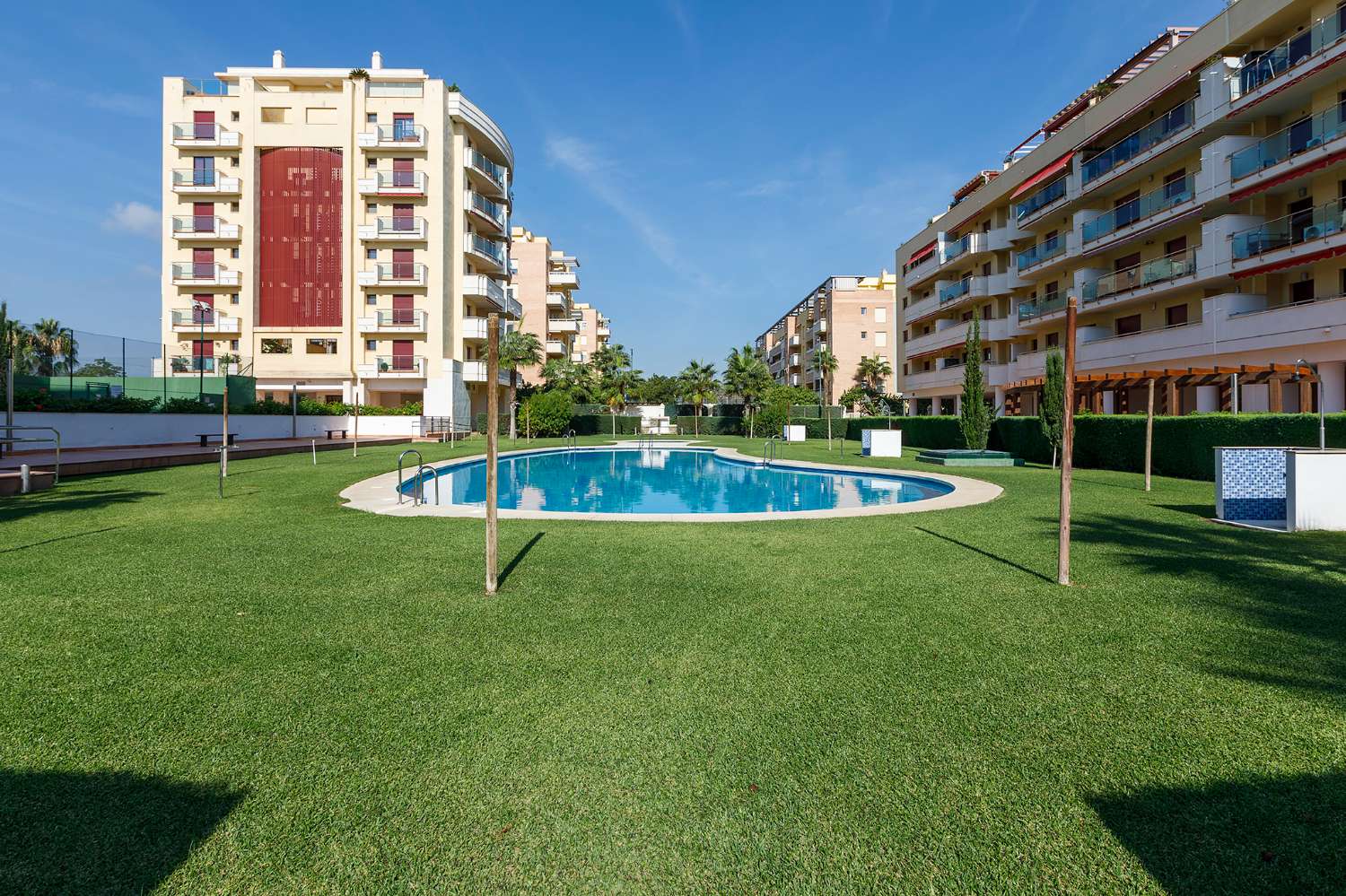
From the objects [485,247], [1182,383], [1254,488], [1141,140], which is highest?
[485,247]

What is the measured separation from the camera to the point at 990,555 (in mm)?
6992

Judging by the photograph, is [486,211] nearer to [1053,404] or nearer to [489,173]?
[489,173]

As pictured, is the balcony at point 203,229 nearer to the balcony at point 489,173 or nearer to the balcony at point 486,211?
the balcony at point 486,211

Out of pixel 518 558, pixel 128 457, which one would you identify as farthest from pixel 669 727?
pixel 128 457

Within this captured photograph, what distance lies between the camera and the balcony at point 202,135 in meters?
36.8

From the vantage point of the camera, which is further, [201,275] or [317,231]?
[317,231]

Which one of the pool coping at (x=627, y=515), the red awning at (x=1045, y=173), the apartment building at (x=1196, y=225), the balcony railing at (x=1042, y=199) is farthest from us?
the balcony railing at (x=1042, y=199)

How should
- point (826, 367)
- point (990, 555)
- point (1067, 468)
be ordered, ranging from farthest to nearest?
point (826, 367)
point (990, 555)
point (1067, 468)

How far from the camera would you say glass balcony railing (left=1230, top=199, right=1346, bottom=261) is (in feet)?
58.0

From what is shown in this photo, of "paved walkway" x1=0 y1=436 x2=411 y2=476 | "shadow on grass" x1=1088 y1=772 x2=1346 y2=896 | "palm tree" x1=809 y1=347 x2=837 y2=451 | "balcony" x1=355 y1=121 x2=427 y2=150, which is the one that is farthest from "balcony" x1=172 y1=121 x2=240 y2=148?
"palm tree" x1=809 y1=347 x2=837 y2=451

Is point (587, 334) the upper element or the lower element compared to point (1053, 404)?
upper

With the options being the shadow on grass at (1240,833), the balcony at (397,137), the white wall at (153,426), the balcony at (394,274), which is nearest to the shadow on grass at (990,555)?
the shadow on grass at (1240,833)

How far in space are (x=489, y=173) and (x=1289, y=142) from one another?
129 feet

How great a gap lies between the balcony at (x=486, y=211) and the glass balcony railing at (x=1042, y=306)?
32.6 meters
